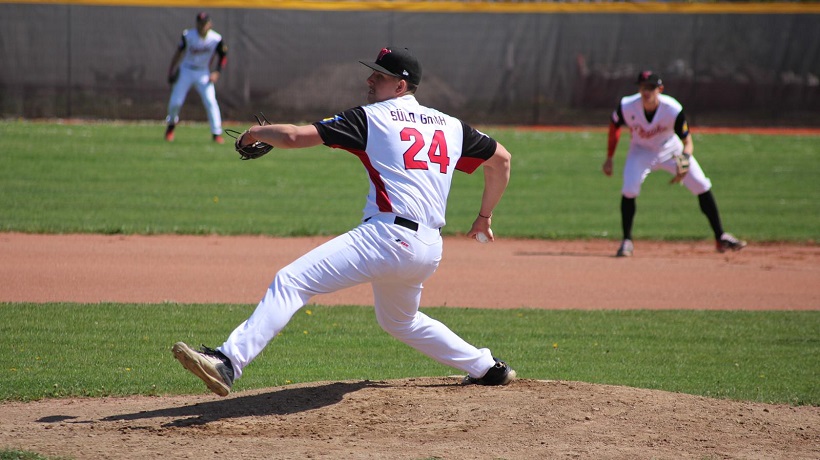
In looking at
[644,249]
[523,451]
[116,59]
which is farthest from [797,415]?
[116,59]

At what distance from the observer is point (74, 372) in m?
6.76

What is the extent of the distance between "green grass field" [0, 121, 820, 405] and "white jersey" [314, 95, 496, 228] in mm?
2093

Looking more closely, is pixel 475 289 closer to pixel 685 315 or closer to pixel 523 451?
pixel 685 315

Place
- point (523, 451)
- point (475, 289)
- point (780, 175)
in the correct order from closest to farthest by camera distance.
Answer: point (523, 451) → point (475, 289) → point (780, 175)

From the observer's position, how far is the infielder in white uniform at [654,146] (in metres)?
12.0

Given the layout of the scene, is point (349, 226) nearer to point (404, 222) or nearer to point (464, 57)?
point (404, 222)

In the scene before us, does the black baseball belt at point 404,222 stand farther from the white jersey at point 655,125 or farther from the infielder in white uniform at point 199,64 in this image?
the infielder in white uniform at point 199,64

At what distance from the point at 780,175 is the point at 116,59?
14467 mm

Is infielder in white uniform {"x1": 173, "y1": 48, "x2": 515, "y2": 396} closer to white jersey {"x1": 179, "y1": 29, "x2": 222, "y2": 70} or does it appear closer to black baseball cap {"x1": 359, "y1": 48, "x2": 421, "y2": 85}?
black baseball cap {"x1": 359, "y1": 48, "x2": 421, "y2": 85}

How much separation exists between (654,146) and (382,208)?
788 centimetres

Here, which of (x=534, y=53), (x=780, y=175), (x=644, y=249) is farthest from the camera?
(x=534, y=53)

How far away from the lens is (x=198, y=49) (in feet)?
58.6

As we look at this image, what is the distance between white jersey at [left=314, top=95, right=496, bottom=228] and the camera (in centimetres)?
511

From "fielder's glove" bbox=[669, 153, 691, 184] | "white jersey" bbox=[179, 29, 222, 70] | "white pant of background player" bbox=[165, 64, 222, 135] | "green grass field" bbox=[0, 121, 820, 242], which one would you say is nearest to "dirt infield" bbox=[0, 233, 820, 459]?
"fielder's glove" bbox=[669, 153, 691, 184]
